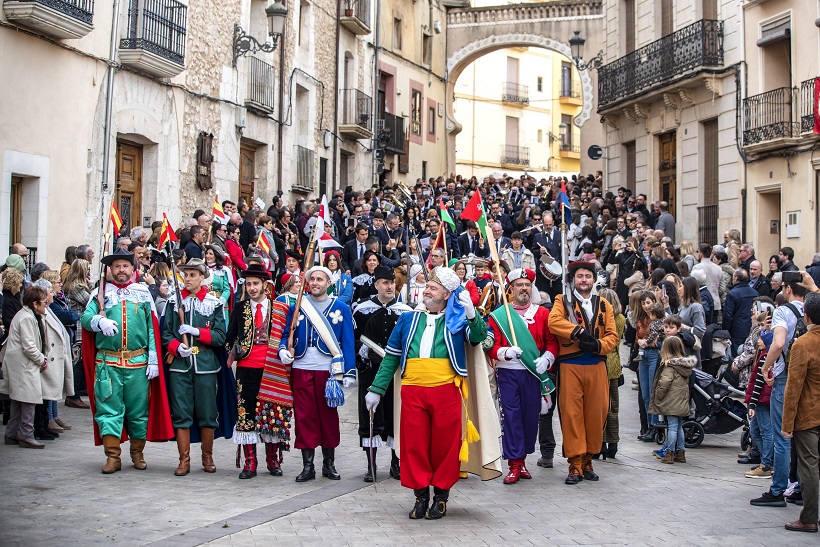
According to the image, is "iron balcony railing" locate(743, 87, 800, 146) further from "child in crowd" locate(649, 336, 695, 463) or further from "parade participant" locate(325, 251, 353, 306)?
"child in crowd" locate(649, 336, 695, 463)

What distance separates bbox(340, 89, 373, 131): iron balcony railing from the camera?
3006 cm

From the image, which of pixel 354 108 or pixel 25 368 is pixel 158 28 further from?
pixel 354 108

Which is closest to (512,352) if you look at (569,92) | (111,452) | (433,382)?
(433,382)

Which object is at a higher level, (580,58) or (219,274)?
(580,58)

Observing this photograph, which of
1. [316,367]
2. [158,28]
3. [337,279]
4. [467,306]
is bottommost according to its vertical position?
[316,367]

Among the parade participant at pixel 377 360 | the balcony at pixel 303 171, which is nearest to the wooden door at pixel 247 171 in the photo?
the balcony at pixel 303 171

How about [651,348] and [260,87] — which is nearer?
[651,348]

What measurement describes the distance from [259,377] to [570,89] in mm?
52143

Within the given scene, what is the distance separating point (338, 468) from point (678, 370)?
3475mm

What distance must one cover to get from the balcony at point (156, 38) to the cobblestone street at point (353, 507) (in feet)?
30.4

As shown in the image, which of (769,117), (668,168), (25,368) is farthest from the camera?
(668,168)

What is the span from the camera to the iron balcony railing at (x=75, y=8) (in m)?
15.0

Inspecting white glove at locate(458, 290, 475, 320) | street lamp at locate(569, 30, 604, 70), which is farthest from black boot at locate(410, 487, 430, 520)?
street lamp at locate(569, 30, 604, 70)

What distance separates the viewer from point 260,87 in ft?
77.4
